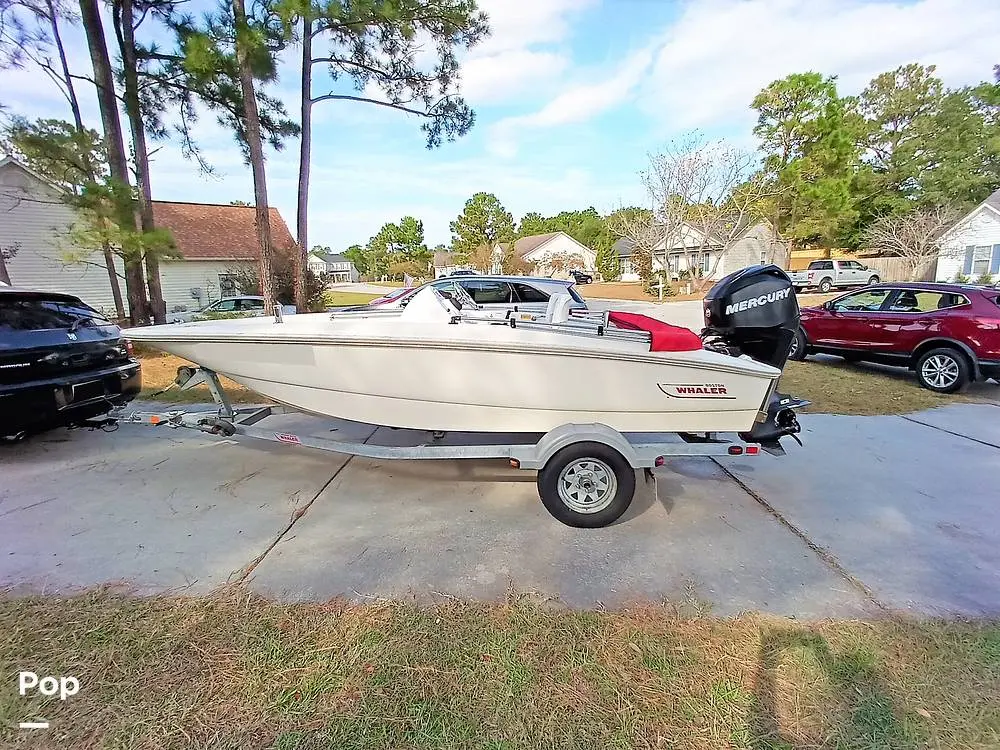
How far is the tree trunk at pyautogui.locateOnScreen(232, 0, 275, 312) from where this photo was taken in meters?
8.26

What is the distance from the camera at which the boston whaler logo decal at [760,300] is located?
3.36 metres

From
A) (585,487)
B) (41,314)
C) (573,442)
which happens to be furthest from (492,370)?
(41,314)

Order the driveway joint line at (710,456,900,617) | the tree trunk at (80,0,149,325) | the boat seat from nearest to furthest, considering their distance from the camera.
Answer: the driveway joint line at (710,456,900,617), the boat seat, the tree trunk at (80,0,149,325)

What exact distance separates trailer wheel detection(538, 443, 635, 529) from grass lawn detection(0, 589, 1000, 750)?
2.55 ft

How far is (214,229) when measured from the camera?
22.2 meters

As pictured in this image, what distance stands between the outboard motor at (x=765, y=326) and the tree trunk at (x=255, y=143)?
869 cm

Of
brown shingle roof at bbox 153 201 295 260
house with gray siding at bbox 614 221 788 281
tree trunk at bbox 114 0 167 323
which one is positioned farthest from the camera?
house with gray siding at bbox 614 221 788 281

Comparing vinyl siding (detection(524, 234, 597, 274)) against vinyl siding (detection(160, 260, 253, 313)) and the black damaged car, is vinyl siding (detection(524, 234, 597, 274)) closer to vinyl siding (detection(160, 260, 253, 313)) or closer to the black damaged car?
vinyl siding (detection(160, 260, 253, 313))

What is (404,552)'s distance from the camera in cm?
287

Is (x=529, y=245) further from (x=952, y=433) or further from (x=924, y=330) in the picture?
(x=952, y=433)

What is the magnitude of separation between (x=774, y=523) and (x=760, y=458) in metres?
1.20

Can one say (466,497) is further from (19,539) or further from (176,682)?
(19,539)

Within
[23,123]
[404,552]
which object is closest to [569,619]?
[404,552]

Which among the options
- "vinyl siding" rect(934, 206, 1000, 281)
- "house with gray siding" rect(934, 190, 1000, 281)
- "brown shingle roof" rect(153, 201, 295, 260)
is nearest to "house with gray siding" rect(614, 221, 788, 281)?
"vinyl siding" rect(934, 206, 1000, 281)
